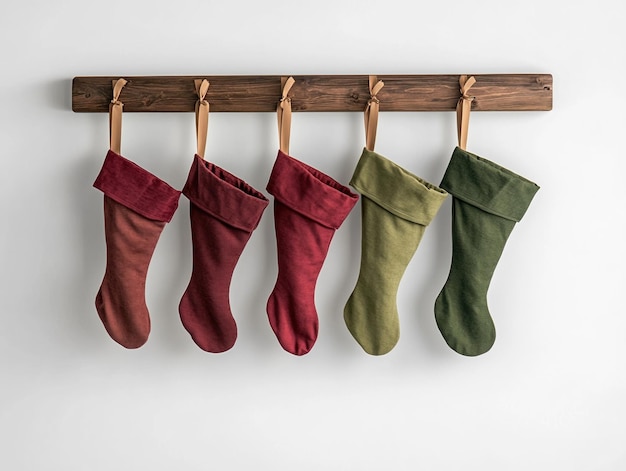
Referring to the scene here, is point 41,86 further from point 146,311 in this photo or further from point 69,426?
point 69,426

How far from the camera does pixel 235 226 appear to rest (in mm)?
1260

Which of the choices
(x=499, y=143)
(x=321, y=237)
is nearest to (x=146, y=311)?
(x=321, y=237)

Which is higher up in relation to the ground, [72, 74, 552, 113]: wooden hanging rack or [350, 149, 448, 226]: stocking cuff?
[72, 74, 552, 113]: wooden hanging rack

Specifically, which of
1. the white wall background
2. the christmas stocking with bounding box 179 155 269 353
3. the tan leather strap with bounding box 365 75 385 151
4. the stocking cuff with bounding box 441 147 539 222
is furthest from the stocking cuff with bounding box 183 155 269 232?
the stocking cuff with bounding box 441 147 539 222

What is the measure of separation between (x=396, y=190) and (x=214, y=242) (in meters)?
0.37

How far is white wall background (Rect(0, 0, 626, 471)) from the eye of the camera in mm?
1351

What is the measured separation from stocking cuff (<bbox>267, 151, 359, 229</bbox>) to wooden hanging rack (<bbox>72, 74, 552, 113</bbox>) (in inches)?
5.8

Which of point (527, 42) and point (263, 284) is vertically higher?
point (527, 42)

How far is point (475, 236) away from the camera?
1272 millimetres

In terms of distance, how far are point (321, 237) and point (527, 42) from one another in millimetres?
601

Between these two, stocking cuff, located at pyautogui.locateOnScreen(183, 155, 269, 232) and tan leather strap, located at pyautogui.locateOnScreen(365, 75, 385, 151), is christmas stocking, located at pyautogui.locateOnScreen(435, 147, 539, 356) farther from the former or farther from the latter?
stocking cuff, located at pyautogui.locateOnScreen(183, 155, 269, 232)

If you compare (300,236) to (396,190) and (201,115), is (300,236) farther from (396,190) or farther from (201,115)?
(201,115)

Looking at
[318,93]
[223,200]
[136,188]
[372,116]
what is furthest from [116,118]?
[372,116]

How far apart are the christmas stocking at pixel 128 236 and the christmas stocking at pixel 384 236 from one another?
39cm
